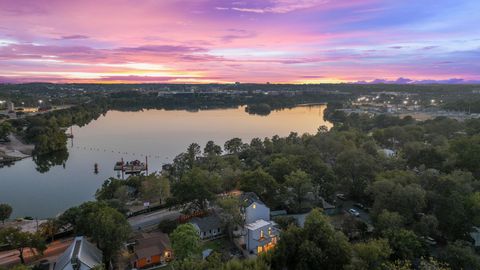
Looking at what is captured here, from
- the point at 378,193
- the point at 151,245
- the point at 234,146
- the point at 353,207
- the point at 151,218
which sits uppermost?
the point at 378,193

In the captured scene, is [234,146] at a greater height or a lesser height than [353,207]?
greater

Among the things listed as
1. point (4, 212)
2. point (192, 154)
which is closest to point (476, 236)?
point (192, 154)

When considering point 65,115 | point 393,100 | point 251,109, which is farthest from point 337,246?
point 393,100

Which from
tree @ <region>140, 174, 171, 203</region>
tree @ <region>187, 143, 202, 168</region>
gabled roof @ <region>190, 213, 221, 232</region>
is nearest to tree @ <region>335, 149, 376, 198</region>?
gabled roof @ <region>190, 213, 221, 232</region>

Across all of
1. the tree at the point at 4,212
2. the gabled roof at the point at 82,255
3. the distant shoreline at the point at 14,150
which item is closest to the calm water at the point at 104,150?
the distant shoreline at the point at 14,150

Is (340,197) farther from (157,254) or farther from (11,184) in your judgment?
(11,184)

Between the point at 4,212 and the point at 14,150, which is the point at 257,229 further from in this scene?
the point at 14,150

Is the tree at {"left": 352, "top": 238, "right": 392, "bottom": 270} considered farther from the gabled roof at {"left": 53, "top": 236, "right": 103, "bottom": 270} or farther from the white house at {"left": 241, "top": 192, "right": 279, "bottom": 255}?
the gabled roof at {"left": 53, "top": 236, "right": 103, "bottom": 270}
